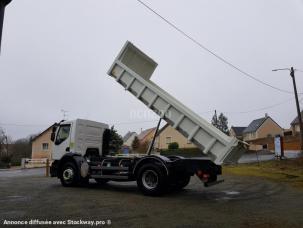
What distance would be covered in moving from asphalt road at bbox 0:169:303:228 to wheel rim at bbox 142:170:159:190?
1.36ft

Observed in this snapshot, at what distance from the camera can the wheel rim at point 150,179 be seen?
411 inches

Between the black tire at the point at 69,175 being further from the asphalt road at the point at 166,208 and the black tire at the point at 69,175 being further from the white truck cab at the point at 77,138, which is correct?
the asphalt road at the point at 166,208

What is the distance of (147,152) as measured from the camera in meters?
11.4

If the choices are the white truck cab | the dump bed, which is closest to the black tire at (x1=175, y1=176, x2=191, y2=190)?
the dump bed

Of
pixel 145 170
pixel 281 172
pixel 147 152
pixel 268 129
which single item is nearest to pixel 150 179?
pixel 145 170

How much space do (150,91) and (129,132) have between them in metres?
100

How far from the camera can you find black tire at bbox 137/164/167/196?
400 inches

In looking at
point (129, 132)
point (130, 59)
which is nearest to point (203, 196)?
point (130, 59)

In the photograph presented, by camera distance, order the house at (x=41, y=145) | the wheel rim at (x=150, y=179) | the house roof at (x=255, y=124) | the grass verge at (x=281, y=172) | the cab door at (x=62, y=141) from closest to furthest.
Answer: the wheel rim at (x=150, y=179), the cab door at (x=62, y=141), the grass verge at (x=281, y=172), the house at (x=41, y=145), the house roof at (x=255, y=124)

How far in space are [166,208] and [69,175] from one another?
565 cm

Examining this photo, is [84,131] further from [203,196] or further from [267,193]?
[267,193]

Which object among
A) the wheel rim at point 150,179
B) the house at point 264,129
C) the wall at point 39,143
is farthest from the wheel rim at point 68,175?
the house at point 264,129

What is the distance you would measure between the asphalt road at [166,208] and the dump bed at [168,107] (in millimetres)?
1514

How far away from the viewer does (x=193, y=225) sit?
6.39m
